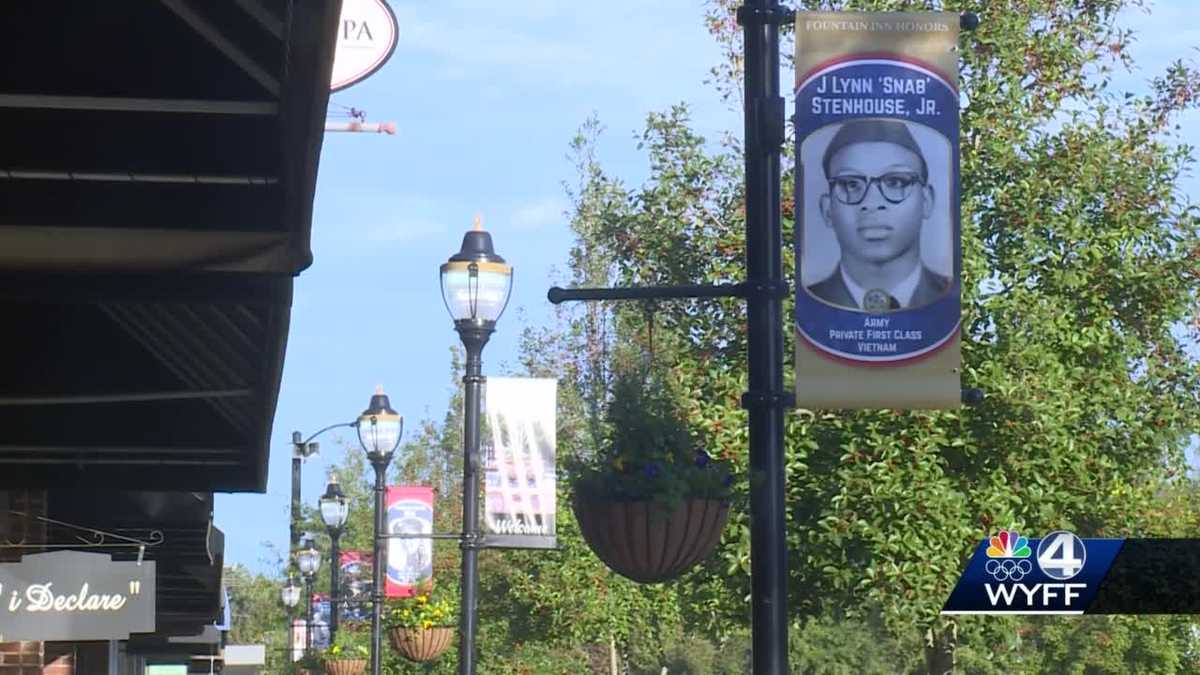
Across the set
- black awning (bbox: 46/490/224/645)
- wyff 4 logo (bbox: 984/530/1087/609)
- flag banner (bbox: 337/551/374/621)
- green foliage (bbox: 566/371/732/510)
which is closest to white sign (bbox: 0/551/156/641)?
black awning (bbox: 46/490/224/645)

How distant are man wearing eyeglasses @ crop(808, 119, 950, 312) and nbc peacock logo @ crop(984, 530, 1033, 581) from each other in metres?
9.75

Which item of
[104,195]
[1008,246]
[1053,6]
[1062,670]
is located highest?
[1053,6]

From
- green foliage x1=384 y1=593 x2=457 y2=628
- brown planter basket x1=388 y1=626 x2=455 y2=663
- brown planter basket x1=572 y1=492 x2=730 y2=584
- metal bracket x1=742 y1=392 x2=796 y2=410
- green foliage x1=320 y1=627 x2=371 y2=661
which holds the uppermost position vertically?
metal bracket x1=742 y1=392 x2=796 y2=410

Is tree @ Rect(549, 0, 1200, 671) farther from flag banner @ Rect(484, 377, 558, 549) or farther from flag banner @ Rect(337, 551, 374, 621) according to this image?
flag banner @ Rect(337, 551, 374, 621)

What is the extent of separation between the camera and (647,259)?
2108 centimetres

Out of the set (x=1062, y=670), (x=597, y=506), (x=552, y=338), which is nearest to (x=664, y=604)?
(x=552, y=338)

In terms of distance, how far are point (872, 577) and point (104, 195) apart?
12.3m

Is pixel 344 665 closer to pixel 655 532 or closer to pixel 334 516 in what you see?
pixel 334 516

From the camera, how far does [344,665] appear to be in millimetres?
35031

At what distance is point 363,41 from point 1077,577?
776 cm

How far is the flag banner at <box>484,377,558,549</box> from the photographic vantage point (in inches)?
633

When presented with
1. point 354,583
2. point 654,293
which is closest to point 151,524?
point 654,293

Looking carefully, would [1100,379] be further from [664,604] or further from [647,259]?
[664,604]

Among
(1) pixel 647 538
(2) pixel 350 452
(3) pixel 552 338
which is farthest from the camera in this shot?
(2) pixel 350 452
